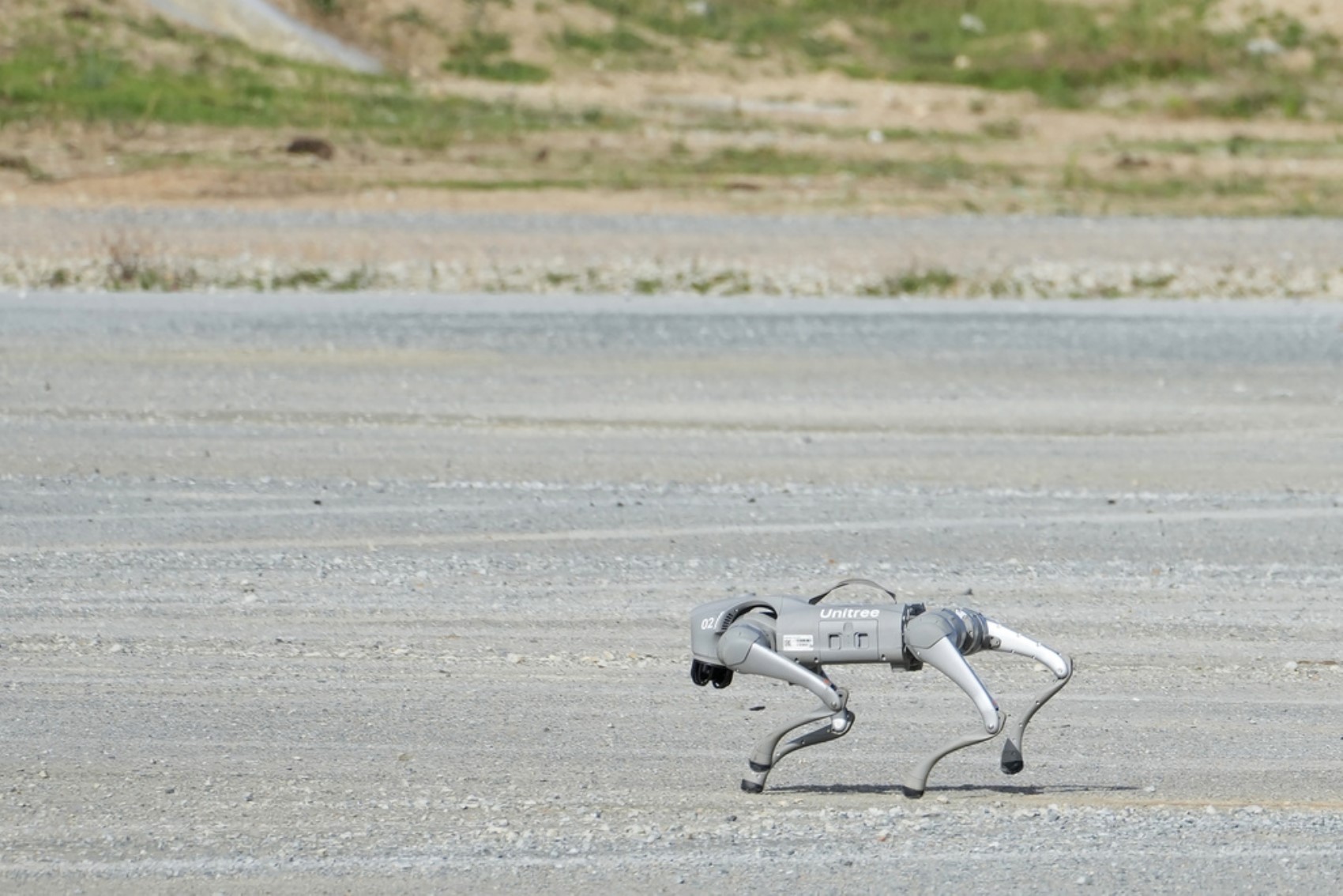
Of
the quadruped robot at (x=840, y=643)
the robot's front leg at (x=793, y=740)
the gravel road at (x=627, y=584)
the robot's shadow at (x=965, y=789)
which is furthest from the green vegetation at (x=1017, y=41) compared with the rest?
the quadruped robot at (x=840, y=643)

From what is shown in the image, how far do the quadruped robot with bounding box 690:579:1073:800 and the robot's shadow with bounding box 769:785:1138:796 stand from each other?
790 mm

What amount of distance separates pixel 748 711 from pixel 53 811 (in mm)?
2425

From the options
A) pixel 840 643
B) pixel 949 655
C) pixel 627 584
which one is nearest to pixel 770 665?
pixel 840 643

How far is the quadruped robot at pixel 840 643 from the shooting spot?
494cm

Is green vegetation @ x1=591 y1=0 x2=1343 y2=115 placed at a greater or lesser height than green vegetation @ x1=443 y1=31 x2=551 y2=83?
greater

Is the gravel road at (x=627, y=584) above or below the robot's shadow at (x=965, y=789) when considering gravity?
below

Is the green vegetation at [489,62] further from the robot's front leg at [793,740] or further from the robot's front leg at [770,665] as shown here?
the robot's front leg at [770,665]

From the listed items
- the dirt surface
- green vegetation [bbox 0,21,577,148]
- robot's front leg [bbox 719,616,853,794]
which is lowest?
the dirt surface

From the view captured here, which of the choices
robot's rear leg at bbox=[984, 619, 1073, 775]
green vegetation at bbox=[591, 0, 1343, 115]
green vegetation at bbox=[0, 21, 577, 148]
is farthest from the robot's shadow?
green vegetation at bbox=[591, 0, 1343, 115]

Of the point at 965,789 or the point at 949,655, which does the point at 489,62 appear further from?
the point at 949,655

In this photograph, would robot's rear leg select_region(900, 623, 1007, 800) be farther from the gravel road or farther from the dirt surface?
the dirt surface

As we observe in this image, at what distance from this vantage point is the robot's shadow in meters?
5.93

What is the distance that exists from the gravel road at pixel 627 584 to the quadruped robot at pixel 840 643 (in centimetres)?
58

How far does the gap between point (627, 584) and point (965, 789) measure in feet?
11.7
